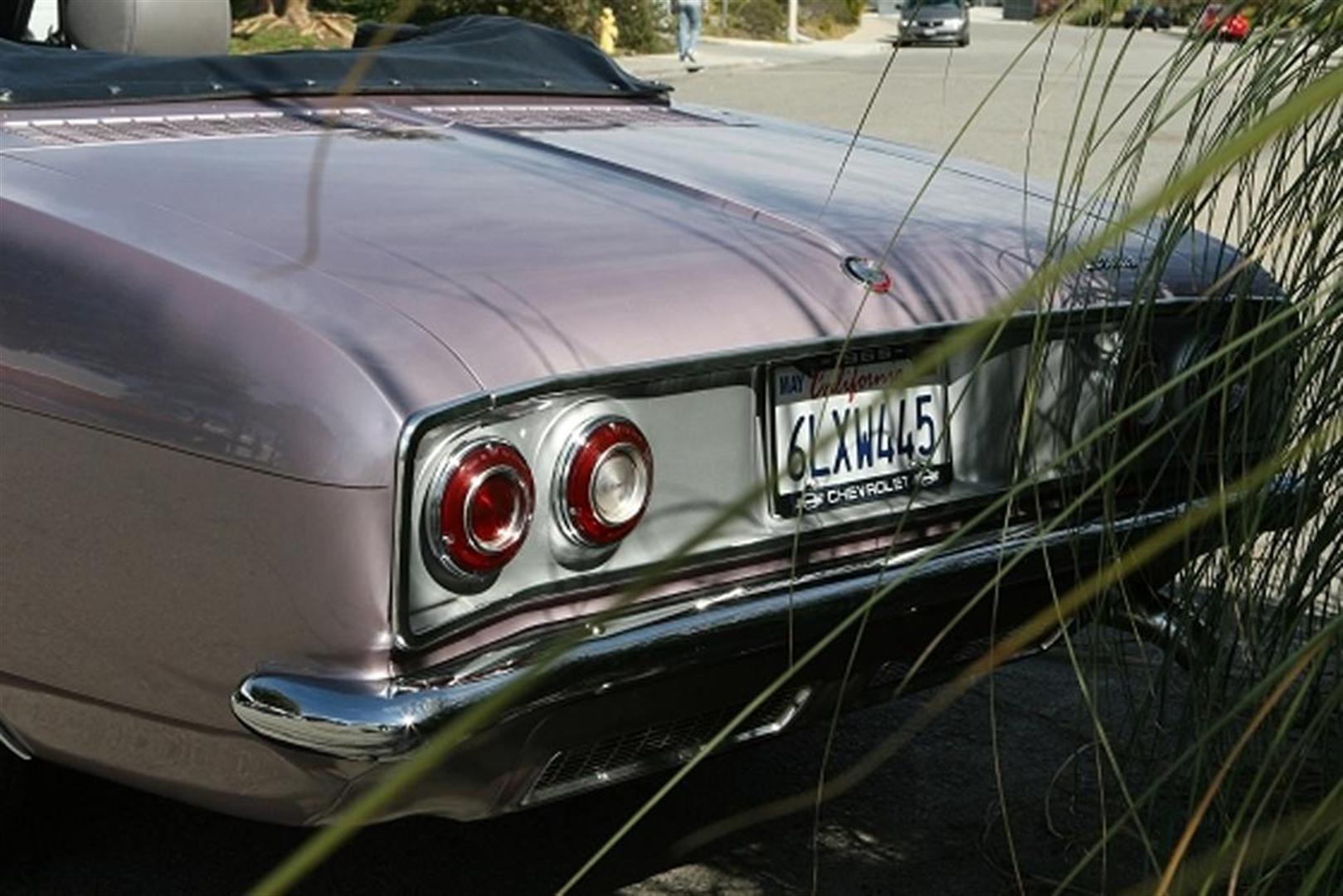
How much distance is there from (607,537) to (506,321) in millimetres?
295

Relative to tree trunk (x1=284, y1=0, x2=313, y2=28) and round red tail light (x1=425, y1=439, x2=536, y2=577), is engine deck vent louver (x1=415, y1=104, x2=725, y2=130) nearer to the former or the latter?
round red tail light (x1=425, y1=439, x2=536, y2=577)

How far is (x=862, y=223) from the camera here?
9.84 ft

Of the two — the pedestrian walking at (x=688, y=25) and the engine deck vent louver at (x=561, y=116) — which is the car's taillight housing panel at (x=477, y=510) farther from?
the pedestrian walking at (x=688, y=25)

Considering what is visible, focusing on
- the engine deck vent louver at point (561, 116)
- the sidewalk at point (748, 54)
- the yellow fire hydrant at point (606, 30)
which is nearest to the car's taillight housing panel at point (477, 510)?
the engine deck vent louver at point (561, 116)

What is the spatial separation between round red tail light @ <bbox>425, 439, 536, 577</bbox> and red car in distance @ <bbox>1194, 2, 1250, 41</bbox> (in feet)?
3.01

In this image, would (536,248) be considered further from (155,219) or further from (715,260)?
(155,219)

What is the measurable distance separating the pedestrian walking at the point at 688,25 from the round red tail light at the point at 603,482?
77.7ft

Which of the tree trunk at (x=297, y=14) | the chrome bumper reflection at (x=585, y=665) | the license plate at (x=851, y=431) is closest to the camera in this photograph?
the chrome bumper reflection at (x=585, y=665)

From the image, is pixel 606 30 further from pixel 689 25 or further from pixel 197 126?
pixel 197 126

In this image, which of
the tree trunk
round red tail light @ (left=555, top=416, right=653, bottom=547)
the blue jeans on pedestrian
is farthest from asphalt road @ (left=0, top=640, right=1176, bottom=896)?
the tree trunk

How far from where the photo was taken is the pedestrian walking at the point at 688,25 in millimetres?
25781

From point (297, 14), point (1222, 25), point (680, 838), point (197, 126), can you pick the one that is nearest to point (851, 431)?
point (1222, 25)

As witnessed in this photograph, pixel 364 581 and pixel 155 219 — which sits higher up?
pixel 155 219

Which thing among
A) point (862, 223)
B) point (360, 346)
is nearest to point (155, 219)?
point (360, 346)
